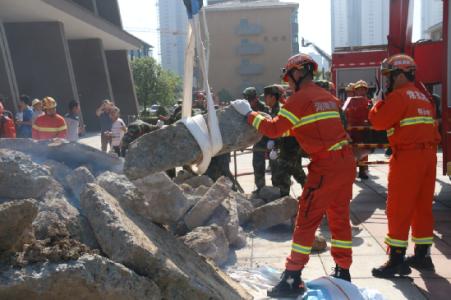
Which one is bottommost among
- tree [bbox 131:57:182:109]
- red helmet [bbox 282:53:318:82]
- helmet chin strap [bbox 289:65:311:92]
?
tree [bbox 131:57:182:109]

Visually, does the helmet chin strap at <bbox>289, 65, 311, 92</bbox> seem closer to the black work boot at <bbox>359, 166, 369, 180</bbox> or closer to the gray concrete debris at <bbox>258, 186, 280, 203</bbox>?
the gray concrete debris at <bbox>258, 186, 280, 203</bbox>

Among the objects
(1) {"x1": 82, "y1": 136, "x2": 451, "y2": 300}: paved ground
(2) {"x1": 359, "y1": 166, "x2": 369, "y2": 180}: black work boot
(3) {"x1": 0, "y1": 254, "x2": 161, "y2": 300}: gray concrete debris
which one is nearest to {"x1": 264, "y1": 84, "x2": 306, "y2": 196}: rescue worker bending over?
(1) {"x1": 82, "y1": 136, "x2": 451, "y2": 300}: paved ground

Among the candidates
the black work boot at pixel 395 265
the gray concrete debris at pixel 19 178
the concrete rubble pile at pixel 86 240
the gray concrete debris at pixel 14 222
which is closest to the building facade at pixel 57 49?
the concrete rubble pile at pixel 86 240

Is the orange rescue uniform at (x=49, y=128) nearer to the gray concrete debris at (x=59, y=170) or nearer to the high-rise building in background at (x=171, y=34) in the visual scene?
the gray concrete debris at (x=59, y=170)

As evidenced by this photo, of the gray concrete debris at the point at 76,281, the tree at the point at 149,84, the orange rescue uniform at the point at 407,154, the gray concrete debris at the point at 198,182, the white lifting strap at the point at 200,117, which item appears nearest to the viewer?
the gray concrete debris at the point at 76,281

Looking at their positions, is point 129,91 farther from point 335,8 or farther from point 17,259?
point 335,8

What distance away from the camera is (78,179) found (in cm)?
384

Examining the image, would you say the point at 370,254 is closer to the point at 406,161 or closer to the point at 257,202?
the point at 406,161

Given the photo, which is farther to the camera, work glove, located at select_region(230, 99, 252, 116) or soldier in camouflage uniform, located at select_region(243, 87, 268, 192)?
soldier in camouflage uniform, located at select_region(243, 87, 268, 192)

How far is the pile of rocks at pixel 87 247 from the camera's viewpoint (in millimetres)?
2443

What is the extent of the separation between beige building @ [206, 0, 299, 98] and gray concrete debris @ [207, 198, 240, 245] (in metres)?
61.3

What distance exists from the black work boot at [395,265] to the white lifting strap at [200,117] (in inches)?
77.4

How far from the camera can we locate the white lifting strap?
124 inches

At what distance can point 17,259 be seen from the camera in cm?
250
